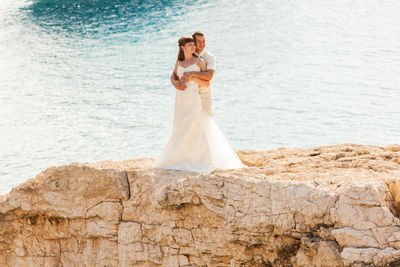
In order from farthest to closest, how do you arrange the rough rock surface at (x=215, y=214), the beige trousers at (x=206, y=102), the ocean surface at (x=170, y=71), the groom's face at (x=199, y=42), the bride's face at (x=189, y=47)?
the ocean surface at (x=170, y=71), the beige trousers at (x=206, y=102), the groom's face at (x=199, y=42), the bride's face at (x=189, y=47), the rough rock surface at (x=215, y=214)

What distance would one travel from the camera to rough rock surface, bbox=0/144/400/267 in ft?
17.0

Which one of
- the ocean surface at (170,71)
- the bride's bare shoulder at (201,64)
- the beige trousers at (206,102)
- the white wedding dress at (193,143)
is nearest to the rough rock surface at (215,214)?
the white wedding dress at (193,143)

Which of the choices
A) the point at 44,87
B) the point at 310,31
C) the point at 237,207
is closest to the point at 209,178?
the point at 237,207

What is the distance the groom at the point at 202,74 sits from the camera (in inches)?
261

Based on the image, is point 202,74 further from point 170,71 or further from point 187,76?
point 170,71

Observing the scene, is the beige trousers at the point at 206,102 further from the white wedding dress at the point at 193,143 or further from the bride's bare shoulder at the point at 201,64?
the bride's bare shoulder at the point at 201,64

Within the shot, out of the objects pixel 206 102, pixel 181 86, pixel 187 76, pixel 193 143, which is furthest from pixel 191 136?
pixel 187 76

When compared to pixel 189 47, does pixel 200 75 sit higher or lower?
lower

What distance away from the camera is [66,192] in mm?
6516

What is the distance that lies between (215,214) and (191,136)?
4.14 feet

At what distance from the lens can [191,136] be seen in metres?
6.80

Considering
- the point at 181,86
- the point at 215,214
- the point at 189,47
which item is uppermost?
the point at 189,47

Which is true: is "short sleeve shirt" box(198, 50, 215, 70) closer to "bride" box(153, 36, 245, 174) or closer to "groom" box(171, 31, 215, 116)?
"groom" box(171, 31, 215, 116)

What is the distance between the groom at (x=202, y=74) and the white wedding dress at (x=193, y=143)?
71mm
